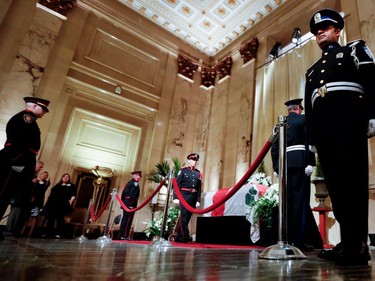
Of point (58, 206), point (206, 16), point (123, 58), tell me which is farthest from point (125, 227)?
point (206, 16)

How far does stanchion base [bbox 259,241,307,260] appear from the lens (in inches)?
71.1

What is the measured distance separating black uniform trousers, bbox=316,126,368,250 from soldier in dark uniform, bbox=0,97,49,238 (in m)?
3.35

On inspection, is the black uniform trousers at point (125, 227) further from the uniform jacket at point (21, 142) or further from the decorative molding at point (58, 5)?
the decorative molding at point (58, 5)

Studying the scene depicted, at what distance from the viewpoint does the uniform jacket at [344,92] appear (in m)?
1.89

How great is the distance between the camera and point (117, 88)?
9945 millimetres

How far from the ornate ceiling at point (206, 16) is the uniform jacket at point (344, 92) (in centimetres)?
928

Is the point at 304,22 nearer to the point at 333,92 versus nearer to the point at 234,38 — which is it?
the point at 234,38

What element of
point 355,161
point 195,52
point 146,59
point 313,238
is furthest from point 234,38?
point 355,161

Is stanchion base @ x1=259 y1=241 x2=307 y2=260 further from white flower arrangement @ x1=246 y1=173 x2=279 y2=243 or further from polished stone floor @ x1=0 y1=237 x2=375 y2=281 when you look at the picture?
white flower arrangement @ x1=246 y1=173 x2=279 y2=243

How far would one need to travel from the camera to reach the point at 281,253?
185 centimetres

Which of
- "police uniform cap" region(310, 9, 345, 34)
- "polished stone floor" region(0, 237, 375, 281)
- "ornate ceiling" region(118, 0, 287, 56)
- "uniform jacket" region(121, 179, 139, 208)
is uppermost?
"ornate ceiling" region(118, 0, 287, 56)

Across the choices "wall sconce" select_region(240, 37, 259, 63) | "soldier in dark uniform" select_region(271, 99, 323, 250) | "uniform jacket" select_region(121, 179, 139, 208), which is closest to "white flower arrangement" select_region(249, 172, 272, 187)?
"soldier in dark uniform" select_region(271, 99, 323, 250)

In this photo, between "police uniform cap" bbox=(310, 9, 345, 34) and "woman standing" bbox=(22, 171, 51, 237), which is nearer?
"police uniform cap" bbox=(310, 9, 345, 34)

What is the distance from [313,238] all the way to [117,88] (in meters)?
8.34
